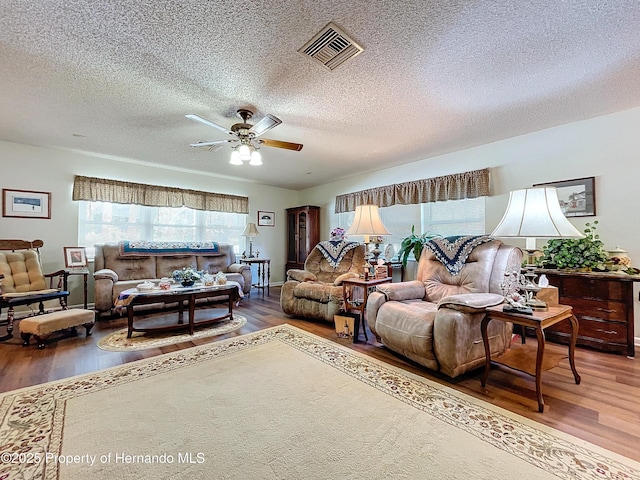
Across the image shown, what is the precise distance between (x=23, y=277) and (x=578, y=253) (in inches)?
254

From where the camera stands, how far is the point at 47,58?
213cm

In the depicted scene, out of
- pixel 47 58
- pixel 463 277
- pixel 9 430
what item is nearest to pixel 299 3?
pixel 47 58

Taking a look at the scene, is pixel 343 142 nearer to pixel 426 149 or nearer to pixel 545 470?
pixel 426 149

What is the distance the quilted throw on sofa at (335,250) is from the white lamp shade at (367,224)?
3.27 ft

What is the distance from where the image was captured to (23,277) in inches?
143

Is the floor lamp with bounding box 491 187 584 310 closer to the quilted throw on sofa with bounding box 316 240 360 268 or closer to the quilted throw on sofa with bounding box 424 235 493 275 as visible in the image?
the quilted throw on sofa with bounding box 424 235 493 275

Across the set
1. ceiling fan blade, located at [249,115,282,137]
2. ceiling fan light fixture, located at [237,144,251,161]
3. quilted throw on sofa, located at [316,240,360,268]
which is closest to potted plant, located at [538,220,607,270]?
quilted throw on sofa, located at [316,240,360,268]

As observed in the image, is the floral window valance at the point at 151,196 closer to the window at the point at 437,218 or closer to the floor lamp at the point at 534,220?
the window at the point at 437,218

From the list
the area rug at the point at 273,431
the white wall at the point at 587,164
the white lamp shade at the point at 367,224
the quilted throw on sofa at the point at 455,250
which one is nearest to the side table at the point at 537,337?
the area rug at the point at 273,431

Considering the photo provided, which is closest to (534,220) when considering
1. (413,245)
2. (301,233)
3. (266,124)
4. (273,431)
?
(273,431)

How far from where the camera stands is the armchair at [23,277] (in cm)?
327

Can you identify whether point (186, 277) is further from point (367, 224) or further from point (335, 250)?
point (367, 224)

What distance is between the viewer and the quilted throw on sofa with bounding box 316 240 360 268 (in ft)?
13.8

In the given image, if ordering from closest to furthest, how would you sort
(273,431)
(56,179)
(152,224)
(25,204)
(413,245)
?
1. (273,431)
2. (25,204)
3. (56,179)
4. (413,245)
5. (152,224)
